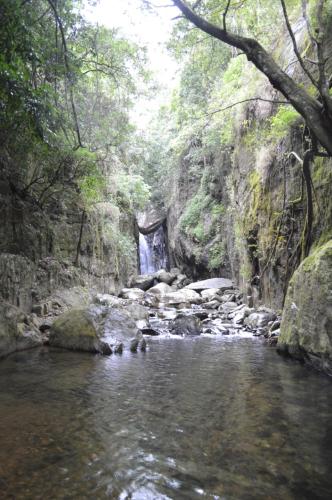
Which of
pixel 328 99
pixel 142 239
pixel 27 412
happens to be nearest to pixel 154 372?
pixel 27 412

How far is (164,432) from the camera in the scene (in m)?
3.52

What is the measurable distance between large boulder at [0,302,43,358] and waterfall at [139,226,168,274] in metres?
21.6

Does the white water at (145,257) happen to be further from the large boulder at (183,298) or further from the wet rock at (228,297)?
the wet rock at (228,297)

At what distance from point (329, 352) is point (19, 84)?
5994mm

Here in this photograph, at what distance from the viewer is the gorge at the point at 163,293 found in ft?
9.76

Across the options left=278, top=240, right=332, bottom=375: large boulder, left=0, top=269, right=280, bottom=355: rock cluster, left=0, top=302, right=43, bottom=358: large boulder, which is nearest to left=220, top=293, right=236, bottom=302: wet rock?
left=0, top=269, right=280, bottom=355: rock cluster

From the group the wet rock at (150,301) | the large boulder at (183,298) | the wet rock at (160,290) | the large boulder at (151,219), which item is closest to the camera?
the wet rock at (150,301)

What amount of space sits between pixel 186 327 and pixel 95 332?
328cm

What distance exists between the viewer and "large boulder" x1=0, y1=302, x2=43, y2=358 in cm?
697

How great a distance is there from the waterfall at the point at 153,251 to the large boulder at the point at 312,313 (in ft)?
76.7

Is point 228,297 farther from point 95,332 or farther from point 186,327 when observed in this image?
point 95,332

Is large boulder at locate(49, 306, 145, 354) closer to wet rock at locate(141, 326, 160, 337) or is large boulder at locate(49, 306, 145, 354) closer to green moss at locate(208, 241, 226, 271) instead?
wet rock at locate(141, 326, 160, 337)

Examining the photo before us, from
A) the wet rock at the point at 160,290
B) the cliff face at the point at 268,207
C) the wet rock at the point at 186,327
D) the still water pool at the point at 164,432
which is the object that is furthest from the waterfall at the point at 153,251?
the still water pool at the point at 164,432

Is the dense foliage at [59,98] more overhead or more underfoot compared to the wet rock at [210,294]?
more overhead
